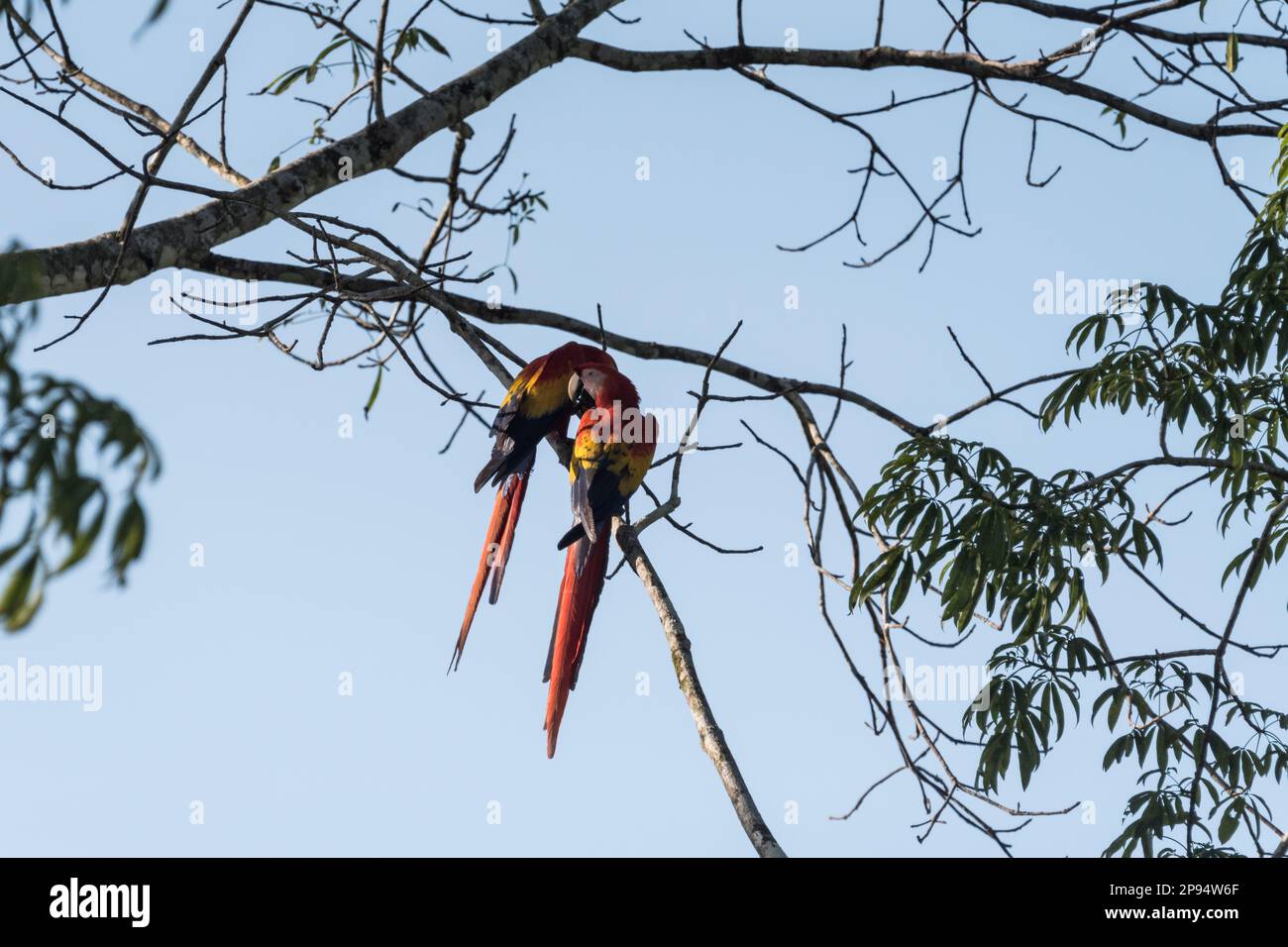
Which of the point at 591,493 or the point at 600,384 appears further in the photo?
the point at 600,384

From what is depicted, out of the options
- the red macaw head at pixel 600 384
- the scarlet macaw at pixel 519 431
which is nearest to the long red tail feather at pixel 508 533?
the scarlet macaw at pixel 519 431

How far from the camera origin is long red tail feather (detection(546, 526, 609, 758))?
11.0 ft

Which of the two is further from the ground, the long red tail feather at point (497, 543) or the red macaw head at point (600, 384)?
the red macaw head at point (600, 384)

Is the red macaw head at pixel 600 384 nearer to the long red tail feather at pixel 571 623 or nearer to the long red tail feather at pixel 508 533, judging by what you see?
the long red tail feather at pixel 508 533

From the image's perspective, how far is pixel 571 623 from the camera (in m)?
3.52

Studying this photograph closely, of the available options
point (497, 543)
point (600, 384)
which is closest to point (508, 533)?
point (497, 543)

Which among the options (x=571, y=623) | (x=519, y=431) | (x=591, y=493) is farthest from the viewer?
(x=519, y=431)

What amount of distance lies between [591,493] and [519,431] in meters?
0.45

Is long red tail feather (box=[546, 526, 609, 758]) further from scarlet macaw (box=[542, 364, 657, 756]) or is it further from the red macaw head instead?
the red macaw head

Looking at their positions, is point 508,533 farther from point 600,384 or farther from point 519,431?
point 600,384

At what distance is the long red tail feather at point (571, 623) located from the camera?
3346mm

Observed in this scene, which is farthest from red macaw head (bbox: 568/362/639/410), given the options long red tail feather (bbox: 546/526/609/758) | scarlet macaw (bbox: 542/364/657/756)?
long red tail feather (bbox: 546/526/609/758)
